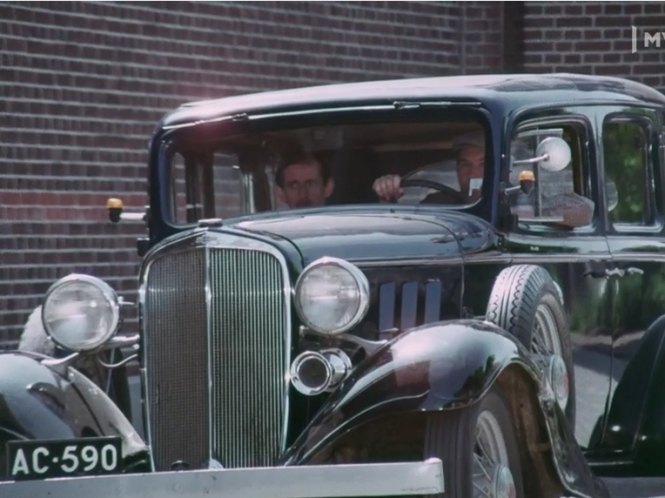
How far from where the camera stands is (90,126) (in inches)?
456

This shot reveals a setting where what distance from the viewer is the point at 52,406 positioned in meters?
6.11

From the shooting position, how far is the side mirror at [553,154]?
21.8 feet

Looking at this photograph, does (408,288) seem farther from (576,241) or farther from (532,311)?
(576,241)

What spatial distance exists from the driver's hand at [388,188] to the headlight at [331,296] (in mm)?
1095

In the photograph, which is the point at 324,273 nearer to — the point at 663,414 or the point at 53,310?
the point at 53,310

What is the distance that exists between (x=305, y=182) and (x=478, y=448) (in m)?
1.68

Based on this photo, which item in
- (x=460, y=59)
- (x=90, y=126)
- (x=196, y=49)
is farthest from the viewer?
(x=460, y=59)

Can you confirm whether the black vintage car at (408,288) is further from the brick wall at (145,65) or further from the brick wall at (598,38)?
the brick wall at (598,38)

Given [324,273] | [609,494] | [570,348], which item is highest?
[324,273]

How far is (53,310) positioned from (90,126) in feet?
18.3

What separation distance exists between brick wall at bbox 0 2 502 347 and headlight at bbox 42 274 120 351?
4.82m

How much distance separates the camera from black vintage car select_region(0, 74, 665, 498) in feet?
18.2

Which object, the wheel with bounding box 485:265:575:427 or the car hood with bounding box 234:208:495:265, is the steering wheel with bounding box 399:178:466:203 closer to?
the car hood with bounding box 234:208:495:265

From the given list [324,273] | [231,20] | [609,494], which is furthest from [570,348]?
[231,20]
